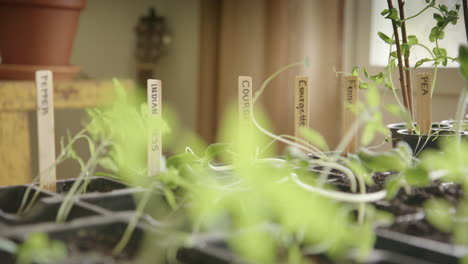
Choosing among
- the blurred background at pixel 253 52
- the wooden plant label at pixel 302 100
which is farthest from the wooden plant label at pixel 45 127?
the blurred background at pixel 253 52

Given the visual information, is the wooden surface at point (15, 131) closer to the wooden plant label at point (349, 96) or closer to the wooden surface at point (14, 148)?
the wooden surface at point (14, 148)

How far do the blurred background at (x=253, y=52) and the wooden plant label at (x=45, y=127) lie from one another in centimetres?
148

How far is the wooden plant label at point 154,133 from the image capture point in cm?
80

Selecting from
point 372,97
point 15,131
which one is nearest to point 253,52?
point 15,131

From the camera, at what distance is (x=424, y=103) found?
0.98 m

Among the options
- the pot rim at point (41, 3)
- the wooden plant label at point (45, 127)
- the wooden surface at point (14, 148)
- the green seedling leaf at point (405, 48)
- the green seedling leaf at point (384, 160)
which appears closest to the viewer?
the green seedling leaf at point (384, 160)

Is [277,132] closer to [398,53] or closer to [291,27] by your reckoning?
[291,27]

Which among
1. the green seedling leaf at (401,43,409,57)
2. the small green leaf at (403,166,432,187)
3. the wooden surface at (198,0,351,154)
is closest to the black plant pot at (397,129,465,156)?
the green seedling leaf at (401,43,409,57)

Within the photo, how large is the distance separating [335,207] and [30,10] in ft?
5.18

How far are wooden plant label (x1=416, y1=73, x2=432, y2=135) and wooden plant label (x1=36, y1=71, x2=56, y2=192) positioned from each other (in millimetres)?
585

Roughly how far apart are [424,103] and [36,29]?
137 cm

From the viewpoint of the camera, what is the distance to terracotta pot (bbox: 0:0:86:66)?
189cm

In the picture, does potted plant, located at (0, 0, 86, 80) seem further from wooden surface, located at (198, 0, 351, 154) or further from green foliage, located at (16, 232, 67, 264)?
green foliage, located at (16, 232, 67, 264)

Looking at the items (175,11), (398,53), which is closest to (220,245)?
(398,53)
